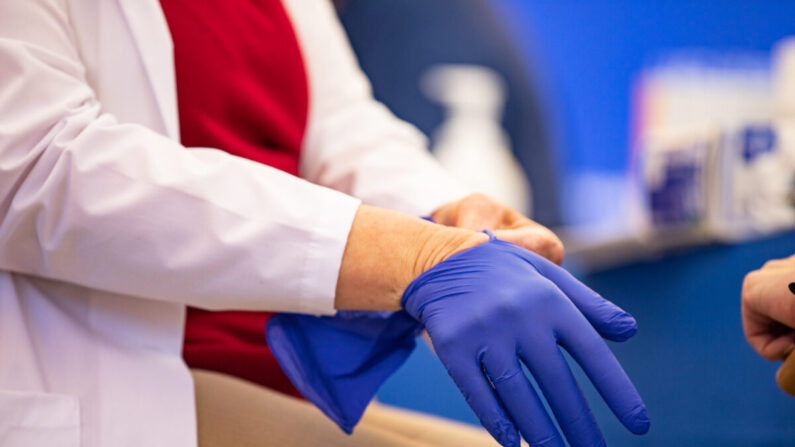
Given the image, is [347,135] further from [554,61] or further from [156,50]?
[554,61]

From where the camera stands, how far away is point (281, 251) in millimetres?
660

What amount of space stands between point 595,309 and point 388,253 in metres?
0.19

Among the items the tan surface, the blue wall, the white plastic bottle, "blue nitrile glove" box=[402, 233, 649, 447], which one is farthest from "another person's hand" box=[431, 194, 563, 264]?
the blue wall

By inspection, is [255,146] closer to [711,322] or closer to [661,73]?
[711,322]

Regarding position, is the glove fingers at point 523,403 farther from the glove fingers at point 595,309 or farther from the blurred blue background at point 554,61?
the blurred blue background at point 554,61

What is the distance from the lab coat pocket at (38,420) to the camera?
25.4 inches

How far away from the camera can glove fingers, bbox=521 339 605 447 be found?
0.60 metres

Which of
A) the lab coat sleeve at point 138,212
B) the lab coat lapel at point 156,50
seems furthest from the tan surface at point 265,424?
the lab coat lapel at point 156,50

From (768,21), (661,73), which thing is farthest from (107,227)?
(768,21)

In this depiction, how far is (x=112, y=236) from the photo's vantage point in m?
0.64

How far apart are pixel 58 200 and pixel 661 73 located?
1529mm

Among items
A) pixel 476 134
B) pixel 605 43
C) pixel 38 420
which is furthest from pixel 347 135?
pixel 605 43

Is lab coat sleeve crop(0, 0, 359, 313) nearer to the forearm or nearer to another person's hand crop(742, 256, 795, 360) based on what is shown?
the forearm

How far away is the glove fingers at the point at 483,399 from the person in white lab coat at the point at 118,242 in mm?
98
